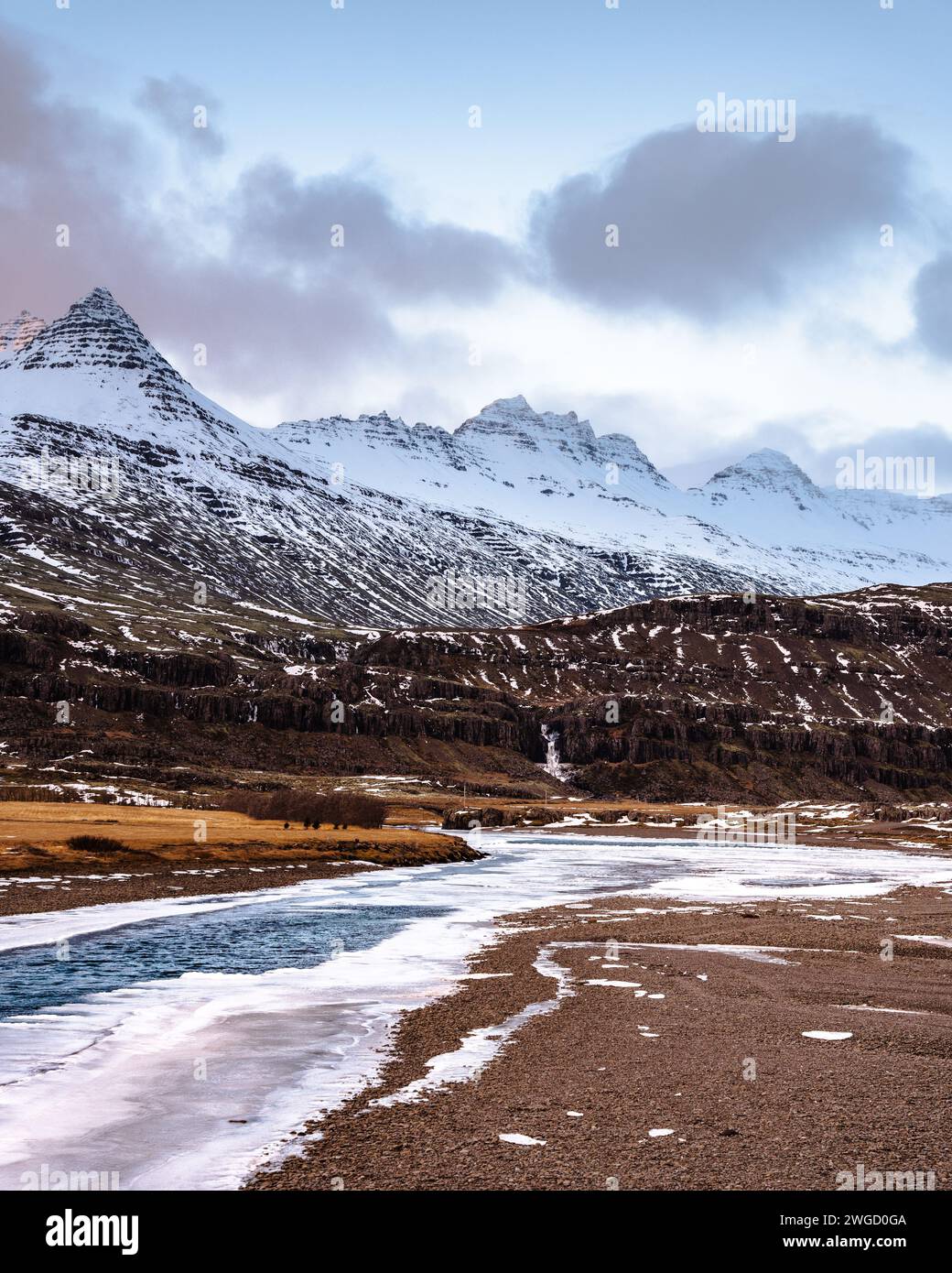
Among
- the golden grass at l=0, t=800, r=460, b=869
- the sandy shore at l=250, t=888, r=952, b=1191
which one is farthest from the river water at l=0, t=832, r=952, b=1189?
the golden grass at l=0, t=800, r=460, b=869

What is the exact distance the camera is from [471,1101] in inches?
520

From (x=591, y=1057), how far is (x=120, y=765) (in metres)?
156

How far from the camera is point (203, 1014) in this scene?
65.4ft

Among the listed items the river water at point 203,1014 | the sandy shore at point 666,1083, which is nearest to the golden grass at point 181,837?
the river water at point 203,1014

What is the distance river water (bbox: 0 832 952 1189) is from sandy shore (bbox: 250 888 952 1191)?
100 centimetres

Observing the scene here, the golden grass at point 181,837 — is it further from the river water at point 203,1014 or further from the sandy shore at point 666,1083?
the sandy shore at point 666,1083

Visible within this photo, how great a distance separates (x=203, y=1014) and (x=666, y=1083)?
32.5ft

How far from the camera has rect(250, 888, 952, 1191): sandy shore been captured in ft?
34.2

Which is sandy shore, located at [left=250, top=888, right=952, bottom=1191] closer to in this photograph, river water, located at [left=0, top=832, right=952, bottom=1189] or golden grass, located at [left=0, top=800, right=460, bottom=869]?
river water, located at [left=0, top=832, right=952, bottom=1189]

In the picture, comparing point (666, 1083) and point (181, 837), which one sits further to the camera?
point (181, 837)

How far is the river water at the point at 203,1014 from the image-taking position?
11633 mm

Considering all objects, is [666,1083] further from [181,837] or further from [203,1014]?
[181,837]

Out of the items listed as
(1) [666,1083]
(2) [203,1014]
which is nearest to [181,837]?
(2) [203,1014]
